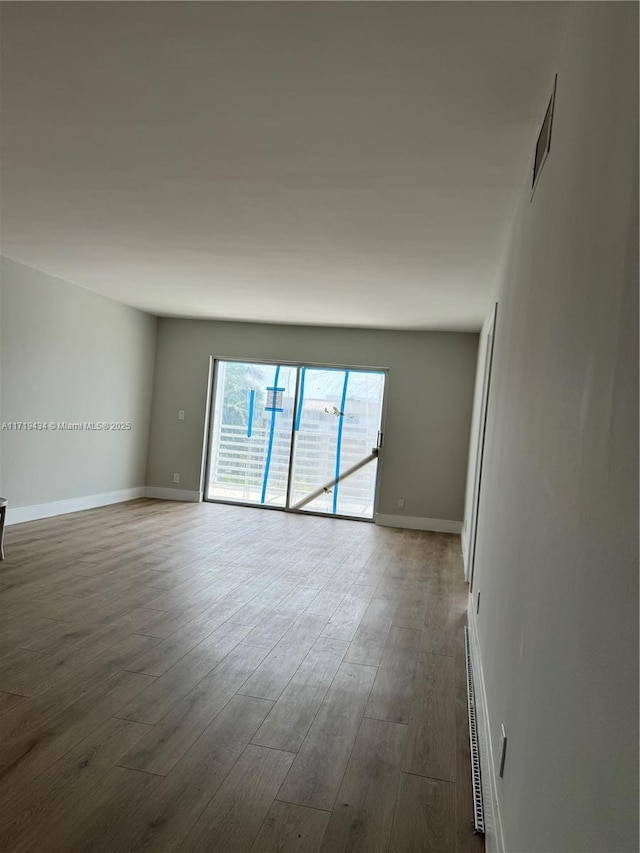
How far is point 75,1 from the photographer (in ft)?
6.56

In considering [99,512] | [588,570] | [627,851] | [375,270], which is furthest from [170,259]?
[627,851]

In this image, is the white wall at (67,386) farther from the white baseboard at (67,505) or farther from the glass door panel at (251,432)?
the glass door panel at (251,432)

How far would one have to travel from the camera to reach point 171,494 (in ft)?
29.2

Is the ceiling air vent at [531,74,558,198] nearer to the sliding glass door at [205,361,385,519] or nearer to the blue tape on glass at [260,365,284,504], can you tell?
the sliding glass door at [205,361,385,519]

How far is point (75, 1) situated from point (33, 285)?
4764 millimetres

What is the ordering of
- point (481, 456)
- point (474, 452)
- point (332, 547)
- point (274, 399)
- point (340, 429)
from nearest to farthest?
1. point (481, 456)
2. point (474, 452)
3. point (332, 547)
4. point (340, 429)
5. point (274, 399)

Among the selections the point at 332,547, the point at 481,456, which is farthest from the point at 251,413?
the point at 481,456

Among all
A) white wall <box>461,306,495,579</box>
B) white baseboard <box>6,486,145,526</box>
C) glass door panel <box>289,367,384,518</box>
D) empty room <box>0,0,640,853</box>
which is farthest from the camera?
glass door panel <box>289,367,384,518</box>

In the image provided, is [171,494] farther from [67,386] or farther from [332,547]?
[332,547]

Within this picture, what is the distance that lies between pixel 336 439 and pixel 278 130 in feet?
19.4

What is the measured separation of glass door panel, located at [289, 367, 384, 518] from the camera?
8.41 m

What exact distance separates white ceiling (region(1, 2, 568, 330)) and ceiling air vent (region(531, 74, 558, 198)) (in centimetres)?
8

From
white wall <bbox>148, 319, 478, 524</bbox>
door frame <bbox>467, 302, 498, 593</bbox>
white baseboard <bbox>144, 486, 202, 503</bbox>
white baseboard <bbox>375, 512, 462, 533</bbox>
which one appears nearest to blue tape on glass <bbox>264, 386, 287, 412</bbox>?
white wall <bbox>148, 319, 478, 524</bbox>

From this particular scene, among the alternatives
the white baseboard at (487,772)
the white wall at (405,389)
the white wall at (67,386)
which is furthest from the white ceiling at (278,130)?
the white wall at (405,389)
